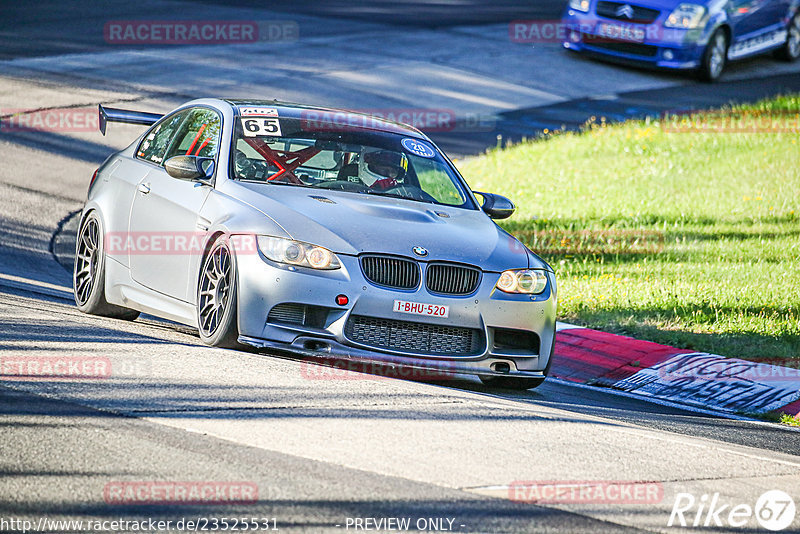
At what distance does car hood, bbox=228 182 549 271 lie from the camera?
7.23 meters

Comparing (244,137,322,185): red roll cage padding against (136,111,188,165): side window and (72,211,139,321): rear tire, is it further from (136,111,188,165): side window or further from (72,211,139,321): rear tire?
(72,211,139,321): rear tire

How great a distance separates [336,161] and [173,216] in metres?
1.18

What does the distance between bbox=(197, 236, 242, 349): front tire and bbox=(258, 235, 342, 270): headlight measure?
9.8 inches

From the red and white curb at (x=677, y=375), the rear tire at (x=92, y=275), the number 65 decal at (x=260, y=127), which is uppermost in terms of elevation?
the number 65 decal at (x=260, y=127)

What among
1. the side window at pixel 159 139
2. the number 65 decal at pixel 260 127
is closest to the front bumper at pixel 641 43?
the side window at pixel 159 139

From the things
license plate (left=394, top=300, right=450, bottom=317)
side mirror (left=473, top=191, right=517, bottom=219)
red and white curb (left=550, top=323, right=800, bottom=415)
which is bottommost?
red and white curb (left=550, top=323, right=800, bottom=415)

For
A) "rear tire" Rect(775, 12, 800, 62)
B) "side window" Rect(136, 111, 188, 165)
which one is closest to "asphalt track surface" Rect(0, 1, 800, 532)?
"side window" Rect(136, 111, 188, 165)

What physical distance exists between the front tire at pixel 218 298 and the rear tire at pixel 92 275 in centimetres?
138

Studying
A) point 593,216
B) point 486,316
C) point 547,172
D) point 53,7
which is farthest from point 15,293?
point 53,7

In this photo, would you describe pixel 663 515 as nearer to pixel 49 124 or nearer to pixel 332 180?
pixel 332 180

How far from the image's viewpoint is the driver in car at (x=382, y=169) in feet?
27.6

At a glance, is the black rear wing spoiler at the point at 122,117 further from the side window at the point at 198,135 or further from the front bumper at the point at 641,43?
the front bumper at the point at 641,43

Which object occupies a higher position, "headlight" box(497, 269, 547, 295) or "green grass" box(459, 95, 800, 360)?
"headlight" box(497, 269, 547, 295)

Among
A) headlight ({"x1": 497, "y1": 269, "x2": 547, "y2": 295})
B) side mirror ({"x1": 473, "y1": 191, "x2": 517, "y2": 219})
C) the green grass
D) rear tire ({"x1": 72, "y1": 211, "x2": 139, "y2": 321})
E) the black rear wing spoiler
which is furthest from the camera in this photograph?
the green grass
